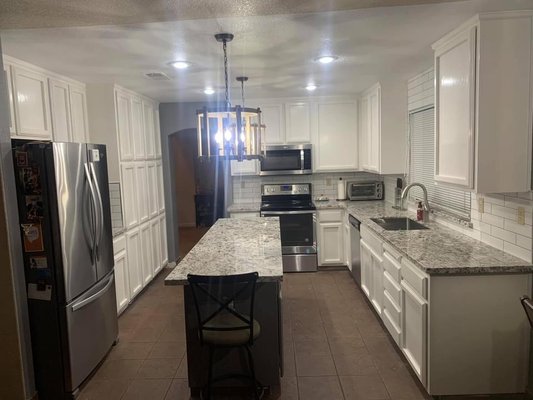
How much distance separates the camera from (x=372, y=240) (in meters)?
3.74

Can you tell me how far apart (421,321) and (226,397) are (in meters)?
1.36

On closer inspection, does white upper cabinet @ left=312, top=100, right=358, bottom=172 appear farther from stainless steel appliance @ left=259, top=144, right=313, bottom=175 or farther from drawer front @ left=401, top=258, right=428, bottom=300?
drawer front @ left=401, top=258, right=428, bottom=300

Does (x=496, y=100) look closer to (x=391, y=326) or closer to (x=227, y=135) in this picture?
(x=227, y=135)

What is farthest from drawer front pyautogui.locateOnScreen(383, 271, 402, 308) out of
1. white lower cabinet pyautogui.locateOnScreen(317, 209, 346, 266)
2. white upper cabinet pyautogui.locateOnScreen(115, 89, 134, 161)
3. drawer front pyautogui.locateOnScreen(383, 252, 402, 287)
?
white upper cabinet pyautogui.locateOnScreen(115, 89, 134, 161)

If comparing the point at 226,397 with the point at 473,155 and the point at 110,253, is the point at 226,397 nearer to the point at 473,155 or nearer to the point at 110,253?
the point at 110,253

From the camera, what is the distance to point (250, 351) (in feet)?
8.45

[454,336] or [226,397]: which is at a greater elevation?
[454,336]

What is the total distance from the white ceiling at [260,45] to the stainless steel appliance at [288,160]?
1454 millimetres

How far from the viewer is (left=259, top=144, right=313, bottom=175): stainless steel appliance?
17.9 ft

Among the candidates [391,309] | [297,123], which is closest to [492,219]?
[391,309]

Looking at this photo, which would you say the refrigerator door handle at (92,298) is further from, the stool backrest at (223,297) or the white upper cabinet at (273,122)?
the white upper cabinet at (273,122)

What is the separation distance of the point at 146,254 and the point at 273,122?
7.94 ft

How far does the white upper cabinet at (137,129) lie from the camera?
Result: 14.9 feet

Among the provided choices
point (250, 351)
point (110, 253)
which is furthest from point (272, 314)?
point (110, 253)
